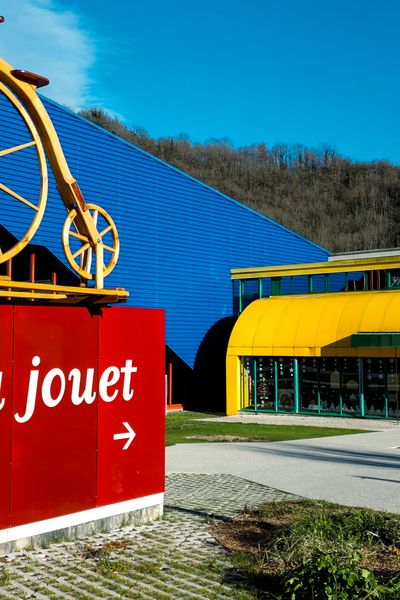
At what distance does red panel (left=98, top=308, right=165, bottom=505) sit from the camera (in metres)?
9.67

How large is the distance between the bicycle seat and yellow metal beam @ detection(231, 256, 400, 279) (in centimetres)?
2334

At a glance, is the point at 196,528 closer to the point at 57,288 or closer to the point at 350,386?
the point at 57,288

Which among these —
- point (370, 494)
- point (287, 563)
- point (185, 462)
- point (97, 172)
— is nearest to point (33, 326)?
point (287, 563)

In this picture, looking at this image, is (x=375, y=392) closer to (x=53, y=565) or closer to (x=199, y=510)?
(x=199, y=510)

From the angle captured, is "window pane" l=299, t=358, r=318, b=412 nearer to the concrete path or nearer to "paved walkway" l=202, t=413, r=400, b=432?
"paved walkway" l=202, t=413, r=400, b=432

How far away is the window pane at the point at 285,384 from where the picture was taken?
31141 mm

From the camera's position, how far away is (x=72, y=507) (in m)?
9.17

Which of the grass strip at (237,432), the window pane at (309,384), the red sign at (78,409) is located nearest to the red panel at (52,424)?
the red sign at (78,409)

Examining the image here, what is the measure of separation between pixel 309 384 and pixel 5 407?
76.7 feet

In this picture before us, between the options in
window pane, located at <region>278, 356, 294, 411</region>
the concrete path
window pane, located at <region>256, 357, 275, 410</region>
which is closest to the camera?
the concrete path

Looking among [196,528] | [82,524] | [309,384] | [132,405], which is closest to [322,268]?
[309,384]

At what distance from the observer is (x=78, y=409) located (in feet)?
30.6

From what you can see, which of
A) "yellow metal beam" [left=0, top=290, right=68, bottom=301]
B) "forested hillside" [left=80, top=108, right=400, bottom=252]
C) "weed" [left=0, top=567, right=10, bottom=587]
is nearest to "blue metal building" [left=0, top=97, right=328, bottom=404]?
"yellow metal beam" [left=0, top=290, right=68, bottom=301]

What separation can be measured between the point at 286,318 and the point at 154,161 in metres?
9.30
